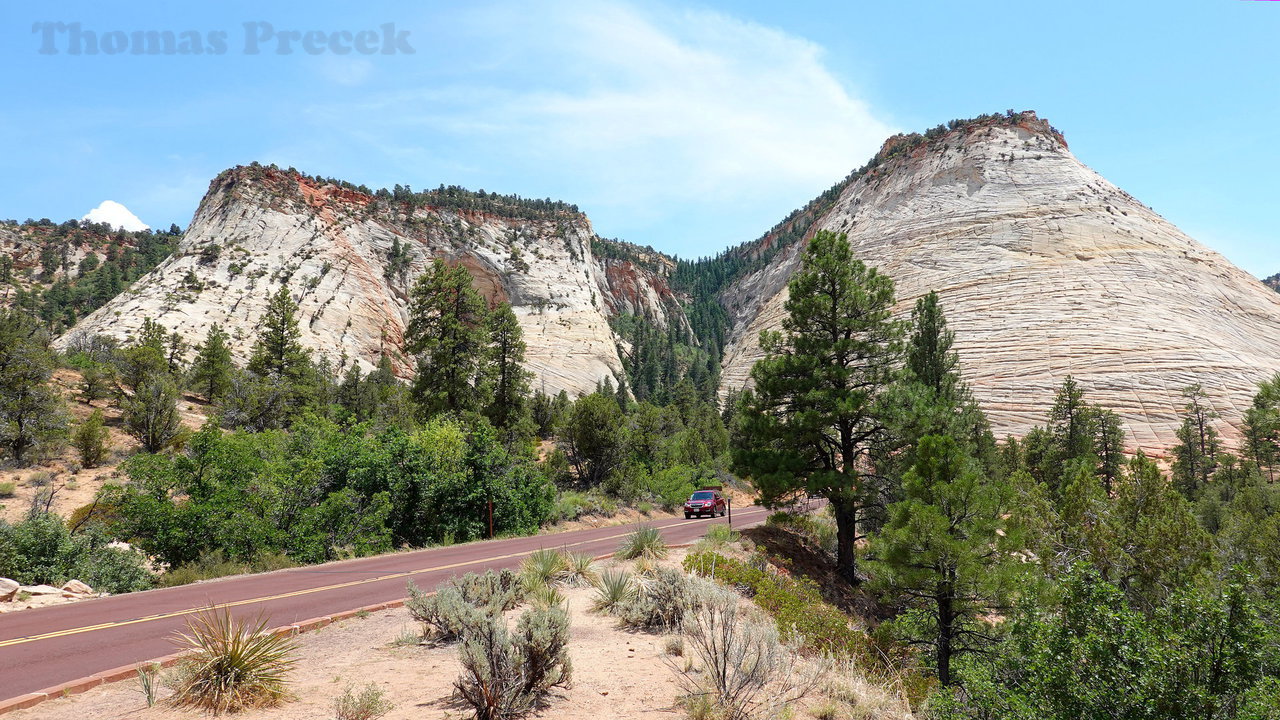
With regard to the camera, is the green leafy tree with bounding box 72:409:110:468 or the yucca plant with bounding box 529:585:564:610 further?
the green leafy tree with bounding box 72:409:110:468

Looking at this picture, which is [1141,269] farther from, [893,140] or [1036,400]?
[893,140]

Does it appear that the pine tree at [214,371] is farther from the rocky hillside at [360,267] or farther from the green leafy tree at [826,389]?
the green leafy tree at [826,389]

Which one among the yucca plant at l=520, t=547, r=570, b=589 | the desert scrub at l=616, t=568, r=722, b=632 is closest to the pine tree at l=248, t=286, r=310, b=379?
the yucca plant at l=520, t=547, r=570, b=589

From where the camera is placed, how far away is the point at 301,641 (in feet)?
24.8

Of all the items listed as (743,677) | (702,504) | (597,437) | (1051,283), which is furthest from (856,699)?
(1051,283)

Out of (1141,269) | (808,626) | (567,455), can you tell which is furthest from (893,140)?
(808,626)

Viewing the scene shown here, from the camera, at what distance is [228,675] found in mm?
5469

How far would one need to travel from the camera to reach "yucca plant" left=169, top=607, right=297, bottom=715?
209 inches

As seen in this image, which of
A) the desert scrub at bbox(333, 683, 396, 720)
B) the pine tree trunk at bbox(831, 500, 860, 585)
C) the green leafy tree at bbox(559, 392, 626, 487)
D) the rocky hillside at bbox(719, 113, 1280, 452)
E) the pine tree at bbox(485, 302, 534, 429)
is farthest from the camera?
the rocky hillside at bbox(719, 113, 1280, 452)

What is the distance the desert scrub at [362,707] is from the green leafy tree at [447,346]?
2451cm

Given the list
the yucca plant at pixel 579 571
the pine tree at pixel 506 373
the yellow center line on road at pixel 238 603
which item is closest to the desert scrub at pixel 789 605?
the yucca plant at pixel 579 571

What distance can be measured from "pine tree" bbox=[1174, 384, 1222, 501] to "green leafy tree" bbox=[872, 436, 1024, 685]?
3016cm

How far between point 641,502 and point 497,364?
440 inches

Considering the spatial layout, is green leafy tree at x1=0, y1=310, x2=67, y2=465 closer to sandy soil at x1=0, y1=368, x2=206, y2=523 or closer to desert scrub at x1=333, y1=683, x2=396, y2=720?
sandy soil at x1=0, y1=368, x2=206, y2=523
